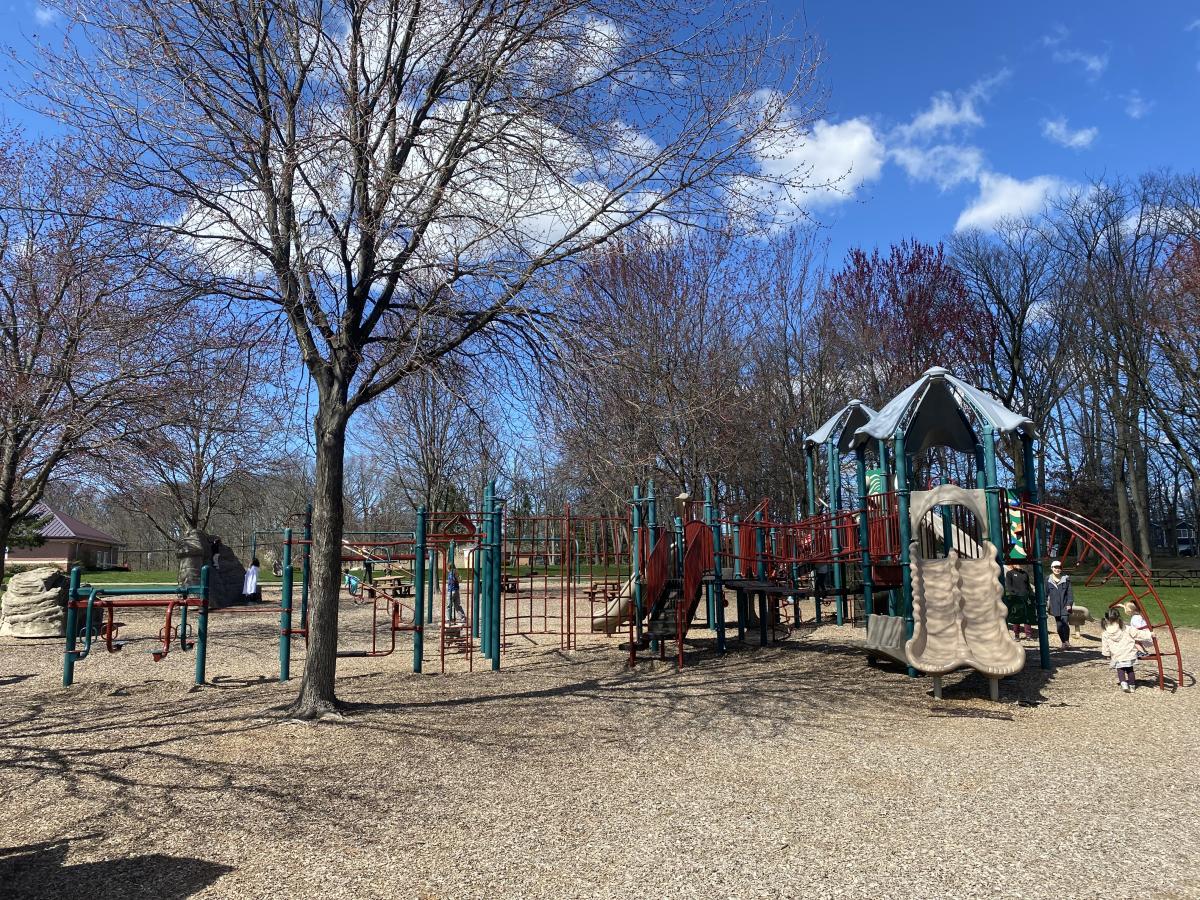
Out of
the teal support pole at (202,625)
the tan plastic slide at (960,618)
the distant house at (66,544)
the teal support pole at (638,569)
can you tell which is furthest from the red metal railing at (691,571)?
the distant house at (66,544)

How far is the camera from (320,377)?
7883 mm

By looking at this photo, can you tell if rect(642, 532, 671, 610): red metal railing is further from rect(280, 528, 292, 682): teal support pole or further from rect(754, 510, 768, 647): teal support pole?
rect(280, 528, 292, 682): teal support pole

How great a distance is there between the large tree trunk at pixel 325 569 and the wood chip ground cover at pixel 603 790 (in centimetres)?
38

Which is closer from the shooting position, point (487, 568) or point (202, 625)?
point (202, 625)

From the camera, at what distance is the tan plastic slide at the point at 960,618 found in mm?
8711

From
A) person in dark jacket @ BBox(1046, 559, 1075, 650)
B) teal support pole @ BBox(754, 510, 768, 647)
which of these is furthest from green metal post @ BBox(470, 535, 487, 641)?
person in dark jacket @ BBox(1046, 559, 1075, 650)

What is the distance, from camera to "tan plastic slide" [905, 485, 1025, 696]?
28.6ft

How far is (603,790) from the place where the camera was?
5.63 m

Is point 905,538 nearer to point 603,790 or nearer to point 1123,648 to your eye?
point 1123,648

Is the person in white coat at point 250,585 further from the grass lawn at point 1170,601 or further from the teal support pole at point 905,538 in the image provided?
the grass lawn at point 1170,601

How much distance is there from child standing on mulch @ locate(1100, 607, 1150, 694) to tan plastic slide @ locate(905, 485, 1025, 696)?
1.11 m

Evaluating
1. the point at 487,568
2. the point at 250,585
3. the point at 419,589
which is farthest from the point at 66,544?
the point at 419,589

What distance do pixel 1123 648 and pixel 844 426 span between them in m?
6.63

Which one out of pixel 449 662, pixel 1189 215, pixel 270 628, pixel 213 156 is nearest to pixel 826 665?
pixel 449 662
